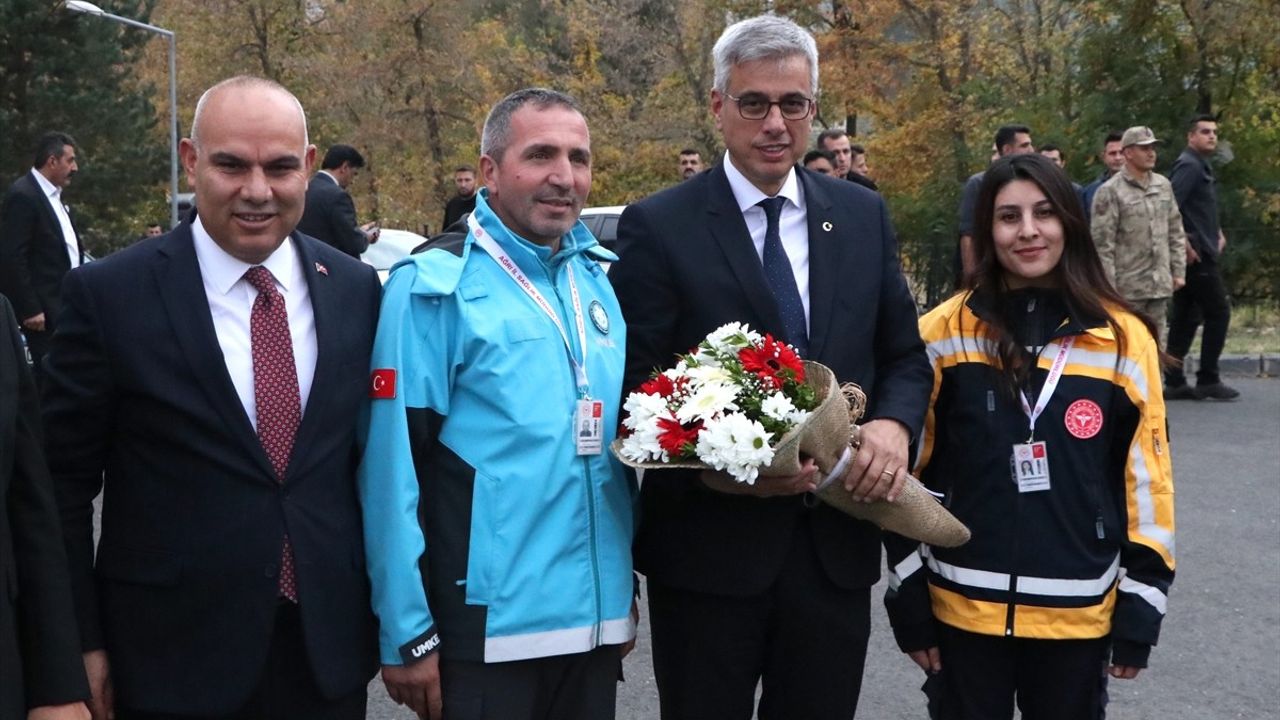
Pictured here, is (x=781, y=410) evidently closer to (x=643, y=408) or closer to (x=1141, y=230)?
(x=643, y=408)

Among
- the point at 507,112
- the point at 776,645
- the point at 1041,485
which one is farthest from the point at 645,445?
the point at 1041,485

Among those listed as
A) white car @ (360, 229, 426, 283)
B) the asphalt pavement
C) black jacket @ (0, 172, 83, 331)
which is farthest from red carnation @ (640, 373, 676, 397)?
white car @ (360, 229, 426, 283)

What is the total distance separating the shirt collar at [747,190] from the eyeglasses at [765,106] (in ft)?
0.44

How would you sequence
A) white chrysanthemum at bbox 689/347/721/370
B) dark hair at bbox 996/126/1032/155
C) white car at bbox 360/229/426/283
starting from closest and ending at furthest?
white chrysanthemum at bbox 689/347/721/370, dark hair at bbox 996/126/1032/155, white car at bbox 360/229/426/283

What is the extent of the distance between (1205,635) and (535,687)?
13.6ft

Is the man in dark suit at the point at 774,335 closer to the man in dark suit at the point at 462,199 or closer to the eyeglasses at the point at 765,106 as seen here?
the eyeglasses at the point at 765,106

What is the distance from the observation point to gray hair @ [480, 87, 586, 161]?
3.26 metres

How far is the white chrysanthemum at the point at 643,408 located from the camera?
3016 millimetres

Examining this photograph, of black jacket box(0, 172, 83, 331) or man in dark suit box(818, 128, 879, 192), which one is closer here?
black jacket box(0, 172, 83, 331)

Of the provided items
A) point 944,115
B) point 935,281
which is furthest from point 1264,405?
point 944,115

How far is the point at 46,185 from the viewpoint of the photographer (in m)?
10.9

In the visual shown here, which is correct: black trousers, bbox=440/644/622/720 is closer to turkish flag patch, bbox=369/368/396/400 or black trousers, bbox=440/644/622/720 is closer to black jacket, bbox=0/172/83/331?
turkish flag patch, bbox=369/368/396/400

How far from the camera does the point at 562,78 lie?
32.0 metres

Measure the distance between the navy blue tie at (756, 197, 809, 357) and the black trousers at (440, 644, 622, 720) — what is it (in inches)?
35.8
